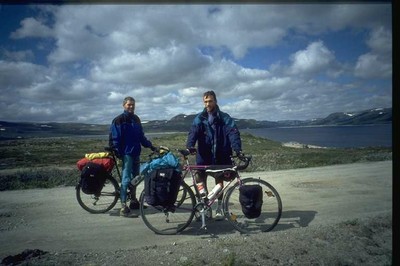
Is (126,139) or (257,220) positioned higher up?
(126,139)

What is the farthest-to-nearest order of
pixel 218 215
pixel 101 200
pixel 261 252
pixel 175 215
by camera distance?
1. pixel 101 200
2. pixel 175 215
3. pixel 218 215
4. pixel 261 252

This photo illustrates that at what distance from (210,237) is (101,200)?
3.35 m

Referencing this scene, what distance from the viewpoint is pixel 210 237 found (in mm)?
5406

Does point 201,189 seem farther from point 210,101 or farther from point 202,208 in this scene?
point 210,101

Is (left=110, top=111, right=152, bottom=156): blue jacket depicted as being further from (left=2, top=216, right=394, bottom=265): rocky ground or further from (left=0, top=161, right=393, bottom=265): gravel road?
(left=2, top=216, right=394, bottom=265): rocky ground

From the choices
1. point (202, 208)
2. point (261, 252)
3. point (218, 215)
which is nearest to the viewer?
point (261, 252)

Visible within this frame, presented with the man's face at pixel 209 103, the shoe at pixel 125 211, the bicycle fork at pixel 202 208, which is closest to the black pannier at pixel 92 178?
the shoe at pixel 125 211

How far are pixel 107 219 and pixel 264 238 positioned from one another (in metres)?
3.51

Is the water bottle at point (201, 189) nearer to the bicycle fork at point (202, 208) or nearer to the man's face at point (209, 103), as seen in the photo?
the bicycle fork at point (202, 208)

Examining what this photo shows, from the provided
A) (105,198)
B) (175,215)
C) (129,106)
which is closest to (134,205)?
(105,198)

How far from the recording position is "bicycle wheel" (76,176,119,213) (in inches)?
284

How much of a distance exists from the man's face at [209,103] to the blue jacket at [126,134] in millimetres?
1822
